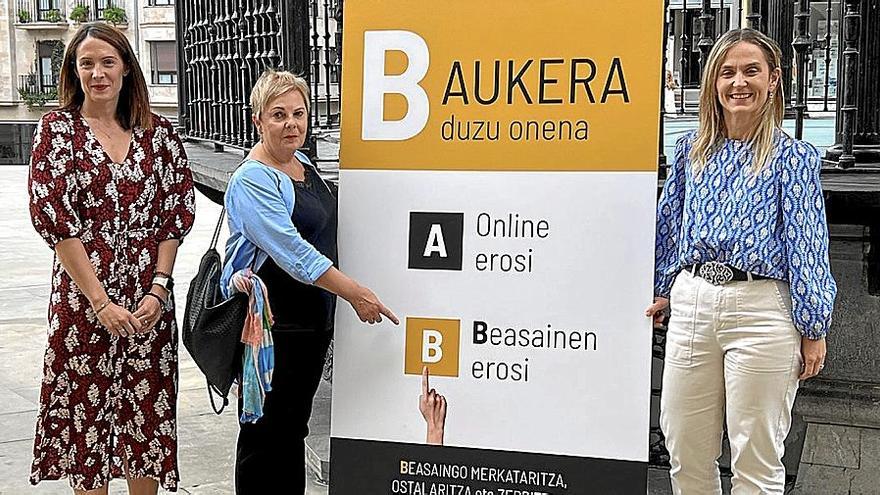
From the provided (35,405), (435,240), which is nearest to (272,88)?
(435,240)

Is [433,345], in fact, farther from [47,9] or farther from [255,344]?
[47,9]

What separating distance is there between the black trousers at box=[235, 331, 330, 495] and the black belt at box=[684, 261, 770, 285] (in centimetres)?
125

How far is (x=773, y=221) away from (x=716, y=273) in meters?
0.22

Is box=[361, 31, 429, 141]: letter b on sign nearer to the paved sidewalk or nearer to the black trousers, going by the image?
the black trousers

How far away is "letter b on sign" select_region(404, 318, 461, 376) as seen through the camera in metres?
3.21

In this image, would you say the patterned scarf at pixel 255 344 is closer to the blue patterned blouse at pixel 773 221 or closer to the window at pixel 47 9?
the blue patterned blouse at pixel 773 221

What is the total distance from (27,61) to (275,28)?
41.0m

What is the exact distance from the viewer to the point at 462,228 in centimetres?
318

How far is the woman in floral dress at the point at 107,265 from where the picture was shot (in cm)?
353

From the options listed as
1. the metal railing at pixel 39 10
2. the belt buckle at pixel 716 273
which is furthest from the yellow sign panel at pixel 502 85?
the metal railing at pixel 39 10

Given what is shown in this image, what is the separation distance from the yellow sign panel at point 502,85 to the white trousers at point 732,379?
0.46 metres

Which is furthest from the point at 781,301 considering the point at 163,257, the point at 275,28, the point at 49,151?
the point at 275,28

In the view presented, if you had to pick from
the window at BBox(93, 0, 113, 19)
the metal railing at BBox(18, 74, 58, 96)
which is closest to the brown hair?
the metal railing at BBox(18, 74, 58, 96)

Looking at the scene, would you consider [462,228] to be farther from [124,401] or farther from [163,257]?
[124,401]
